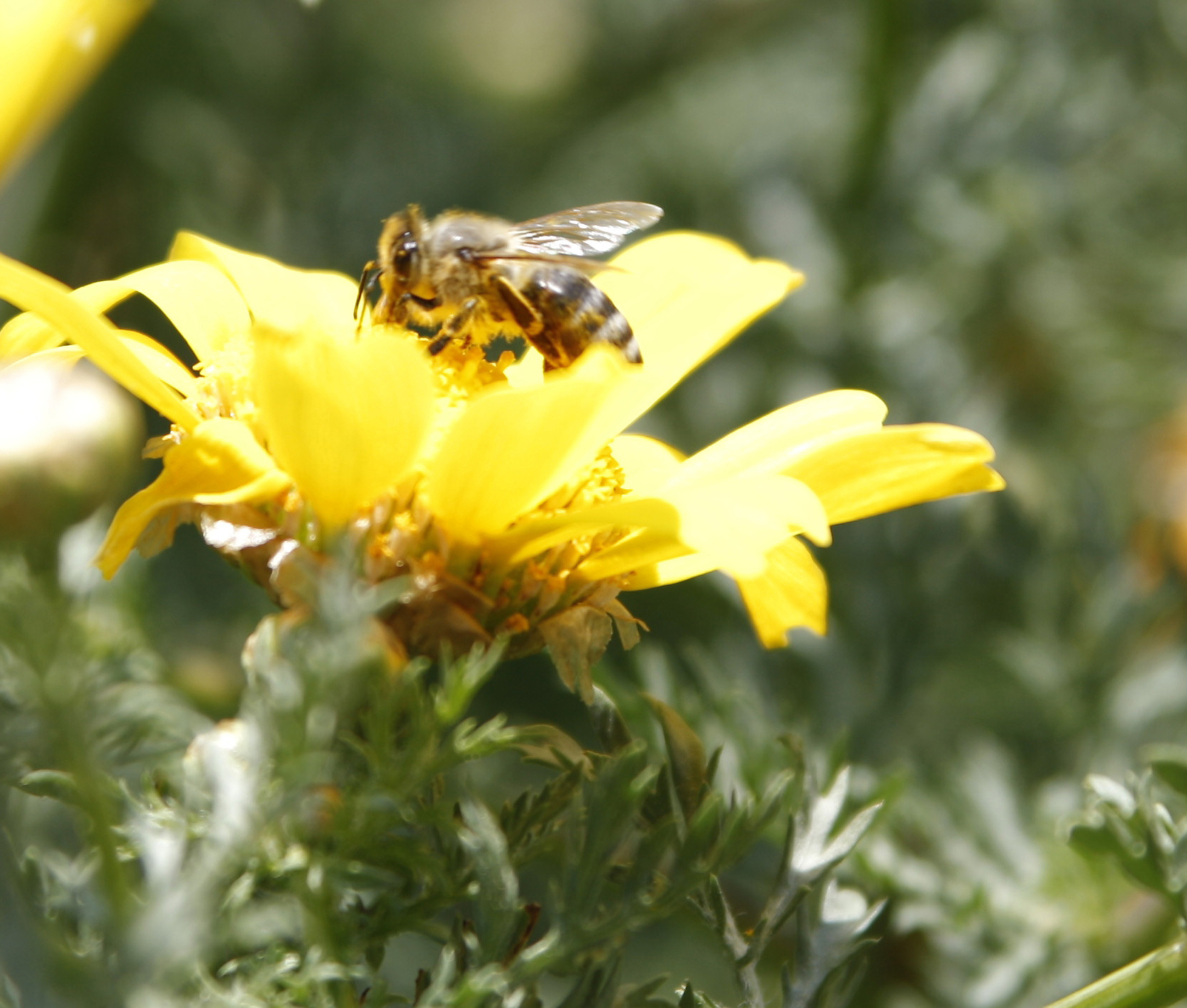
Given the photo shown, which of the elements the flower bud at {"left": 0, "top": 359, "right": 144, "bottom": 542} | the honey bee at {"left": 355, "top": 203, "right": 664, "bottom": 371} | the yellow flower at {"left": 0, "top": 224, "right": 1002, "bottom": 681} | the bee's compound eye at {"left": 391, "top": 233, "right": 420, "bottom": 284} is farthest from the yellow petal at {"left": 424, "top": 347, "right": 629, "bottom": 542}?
the bee's compound eye at {"left": 391, "top": 233, "right": 420, "bottom": 284}

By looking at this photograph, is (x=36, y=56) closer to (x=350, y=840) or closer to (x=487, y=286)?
(x=487, y=286)

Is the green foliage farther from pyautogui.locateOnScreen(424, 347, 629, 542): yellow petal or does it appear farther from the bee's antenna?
the bee's antenna

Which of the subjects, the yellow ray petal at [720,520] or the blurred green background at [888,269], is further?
the blurred green background at [888,269]

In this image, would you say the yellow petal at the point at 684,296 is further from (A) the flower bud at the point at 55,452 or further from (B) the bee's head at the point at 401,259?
(A) the flower bud at the point at 55,452

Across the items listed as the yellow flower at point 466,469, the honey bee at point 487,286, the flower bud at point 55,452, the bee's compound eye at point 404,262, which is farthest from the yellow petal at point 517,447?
the bee's compound eye at point 404,262

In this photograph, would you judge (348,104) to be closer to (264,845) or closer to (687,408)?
(687,408)

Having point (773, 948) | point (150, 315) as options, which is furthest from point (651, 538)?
point (150, 315)
